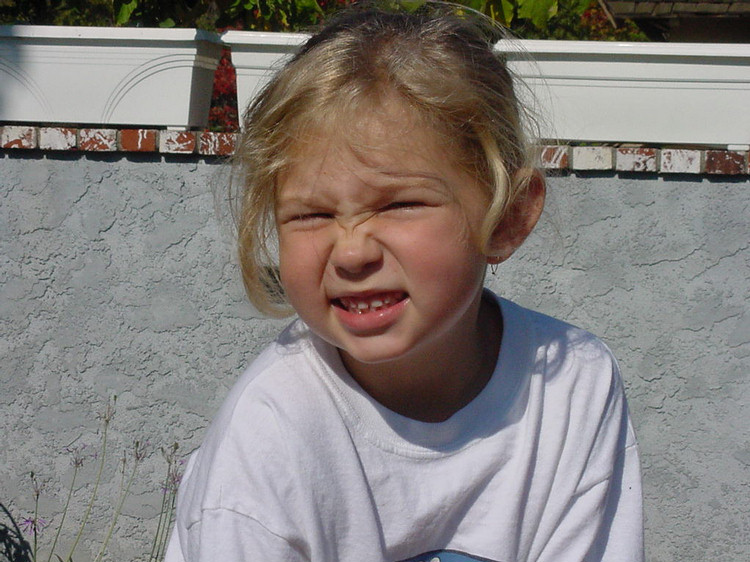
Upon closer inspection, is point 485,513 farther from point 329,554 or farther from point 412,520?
point 329,554

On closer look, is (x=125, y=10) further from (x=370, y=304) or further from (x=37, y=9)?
(x=370, y=304)

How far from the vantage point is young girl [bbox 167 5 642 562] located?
4.24 ft

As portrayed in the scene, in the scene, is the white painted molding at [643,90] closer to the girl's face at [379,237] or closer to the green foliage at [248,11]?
the green foliage at [248,11]

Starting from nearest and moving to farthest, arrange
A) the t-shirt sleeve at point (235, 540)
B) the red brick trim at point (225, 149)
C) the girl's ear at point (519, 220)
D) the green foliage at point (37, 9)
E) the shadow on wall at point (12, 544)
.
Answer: the t-shirt sleeve at point (235, 540), the girl's ear at point (519, 220), the red brick trim at point (225, 149), the shadow on wall at point (12, 544), the green foliage at point (37, 9)

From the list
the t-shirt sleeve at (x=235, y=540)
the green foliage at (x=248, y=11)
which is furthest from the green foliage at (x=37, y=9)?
the t-shirt sleeve at (x=235, y=540)

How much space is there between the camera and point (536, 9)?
328 cm

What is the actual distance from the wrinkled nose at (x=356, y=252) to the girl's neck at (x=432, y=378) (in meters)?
0.23

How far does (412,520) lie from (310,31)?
968mm

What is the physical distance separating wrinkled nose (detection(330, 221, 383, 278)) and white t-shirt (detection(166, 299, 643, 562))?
218mm

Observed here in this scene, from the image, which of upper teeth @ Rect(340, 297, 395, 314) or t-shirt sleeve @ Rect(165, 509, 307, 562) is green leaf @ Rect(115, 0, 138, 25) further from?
t-shirt sleeve @ Rect(165, 509, 307, 562)

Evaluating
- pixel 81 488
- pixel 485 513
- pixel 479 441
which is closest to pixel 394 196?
pixel 479 441

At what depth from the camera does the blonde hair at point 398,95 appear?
1.33 metres

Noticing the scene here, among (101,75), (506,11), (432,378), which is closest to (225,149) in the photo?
(101,75)

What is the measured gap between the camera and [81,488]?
294 centimetres
